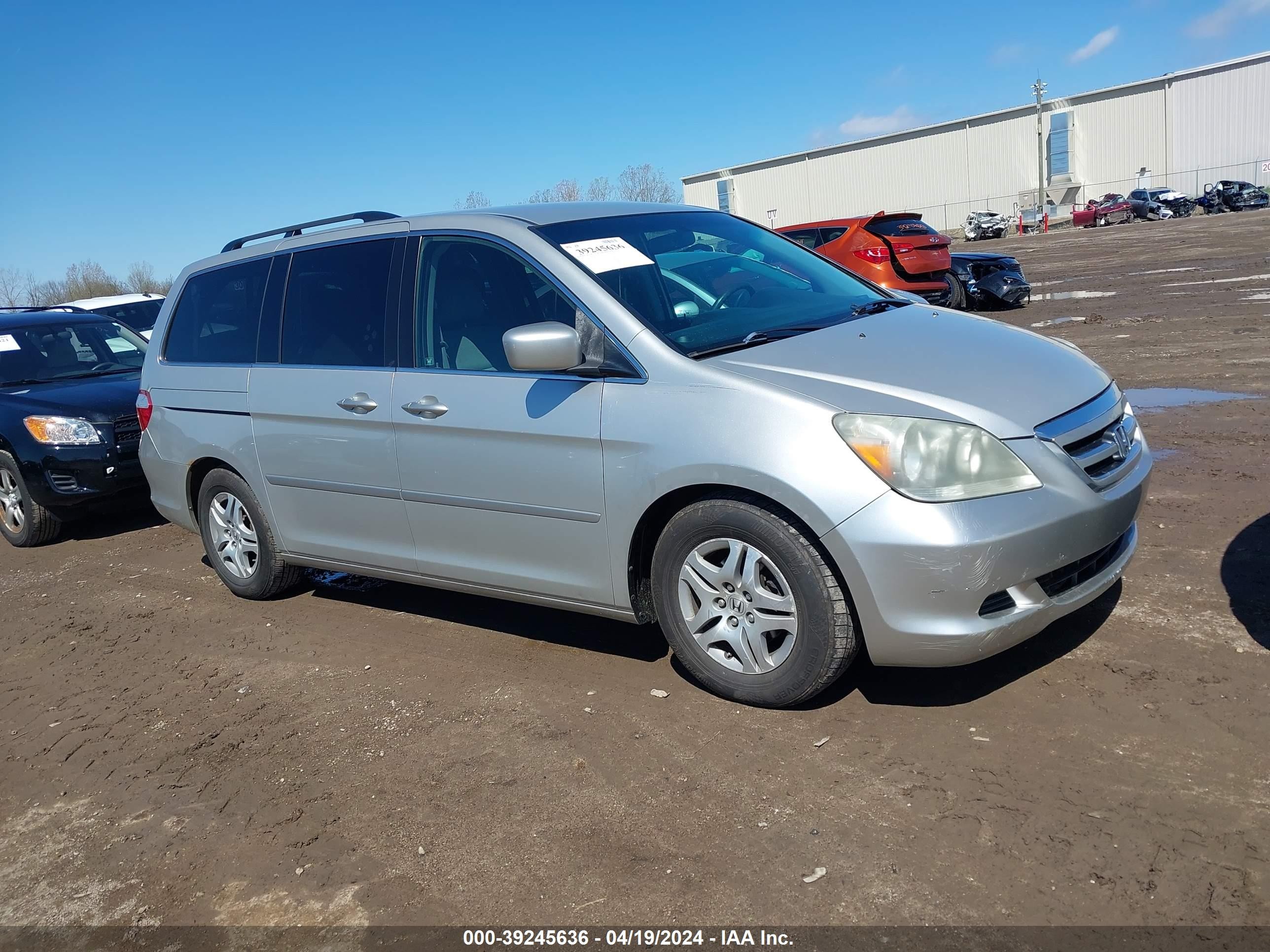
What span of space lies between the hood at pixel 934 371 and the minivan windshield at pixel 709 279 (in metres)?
0.20

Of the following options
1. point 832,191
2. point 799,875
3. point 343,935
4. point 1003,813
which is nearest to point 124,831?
point 343,935

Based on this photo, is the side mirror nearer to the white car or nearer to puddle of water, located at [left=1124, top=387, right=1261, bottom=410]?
puddle of water, located at [left=1124, top=387, right=1261, bottom=410]

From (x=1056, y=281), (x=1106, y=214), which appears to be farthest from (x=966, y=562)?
(x=1106, y=214)

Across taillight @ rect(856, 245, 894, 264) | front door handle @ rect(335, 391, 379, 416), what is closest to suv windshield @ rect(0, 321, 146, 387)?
front door handle @ rect(335, 391, 379, 416)

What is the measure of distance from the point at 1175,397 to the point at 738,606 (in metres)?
6.10

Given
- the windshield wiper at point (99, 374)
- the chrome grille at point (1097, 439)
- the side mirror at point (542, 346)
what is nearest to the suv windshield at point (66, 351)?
the windshield wiper at point (99, 374)

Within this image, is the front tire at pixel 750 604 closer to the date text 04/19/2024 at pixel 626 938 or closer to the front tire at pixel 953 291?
the date text 04/19/2024 at pixel 626 938

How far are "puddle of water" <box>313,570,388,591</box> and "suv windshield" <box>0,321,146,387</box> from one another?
3829mm

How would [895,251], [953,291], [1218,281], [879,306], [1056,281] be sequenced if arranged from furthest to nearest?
[1056,281] < [1218,281] < [953,291] < [895,251] < [879,306]

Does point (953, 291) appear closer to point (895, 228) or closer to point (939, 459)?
point (895, 228)

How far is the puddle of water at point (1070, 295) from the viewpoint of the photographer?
16875 mm

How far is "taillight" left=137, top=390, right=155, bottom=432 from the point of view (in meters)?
5.96

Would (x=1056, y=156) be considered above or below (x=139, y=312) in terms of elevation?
above

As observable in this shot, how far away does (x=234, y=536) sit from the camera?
571 cm
